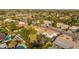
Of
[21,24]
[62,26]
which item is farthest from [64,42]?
[21,24]

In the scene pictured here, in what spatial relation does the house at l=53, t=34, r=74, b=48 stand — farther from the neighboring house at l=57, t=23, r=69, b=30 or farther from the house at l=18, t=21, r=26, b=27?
the house at l=18, t=21, r=26, b=27

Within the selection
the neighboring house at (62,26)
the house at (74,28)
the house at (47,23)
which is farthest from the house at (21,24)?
the house at (74,28)

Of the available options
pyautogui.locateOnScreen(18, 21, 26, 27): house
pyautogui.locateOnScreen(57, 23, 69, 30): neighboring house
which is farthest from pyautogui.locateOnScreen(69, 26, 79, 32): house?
pyautogui.locateOnScreen(18, 21, 26, 27): house

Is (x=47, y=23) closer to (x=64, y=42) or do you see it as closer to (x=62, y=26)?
(x=62, y=26)

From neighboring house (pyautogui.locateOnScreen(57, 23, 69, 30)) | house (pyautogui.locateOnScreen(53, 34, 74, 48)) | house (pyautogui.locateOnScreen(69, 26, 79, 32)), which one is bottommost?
house (pyautogui.locateOnScreen(53, 34, 74, 48))

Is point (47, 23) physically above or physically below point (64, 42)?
above

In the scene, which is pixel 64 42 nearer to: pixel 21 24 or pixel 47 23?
pixel 47 23

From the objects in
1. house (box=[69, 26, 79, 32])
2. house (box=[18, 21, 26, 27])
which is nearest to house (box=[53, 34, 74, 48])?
house (box=[69, 26, 79, 32])

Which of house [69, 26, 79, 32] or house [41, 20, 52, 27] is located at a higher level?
house [41, 20, 52, 27]

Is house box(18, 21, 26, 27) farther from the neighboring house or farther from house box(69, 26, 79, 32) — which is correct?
house box(69, 26, 79, 32)
